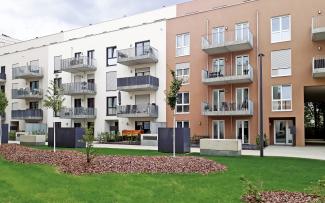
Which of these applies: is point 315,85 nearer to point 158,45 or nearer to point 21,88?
point 158,45

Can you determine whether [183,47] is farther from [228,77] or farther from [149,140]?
[149,140]

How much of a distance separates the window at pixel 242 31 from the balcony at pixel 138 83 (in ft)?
30.0

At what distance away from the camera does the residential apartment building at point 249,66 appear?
27641mm

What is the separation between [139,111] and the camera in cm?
3472

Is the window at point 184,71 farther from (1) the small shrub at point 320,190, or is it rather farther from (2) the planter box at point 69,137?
(1) the small shrub at point 320,190

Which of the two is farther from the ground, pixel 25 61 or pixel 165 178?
pixel 25 61

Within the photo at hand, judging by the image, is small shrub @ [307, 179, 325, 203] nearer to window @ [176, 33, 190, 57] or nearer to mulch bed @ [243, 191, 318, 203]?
mulch bed @ [243, 191, 318, 203]

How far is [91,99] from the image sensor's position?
1592 inches

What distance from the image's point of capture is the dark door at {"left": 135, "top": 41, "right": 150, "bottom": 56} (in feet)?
116

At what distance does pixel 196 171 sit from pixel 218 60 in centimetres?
2126

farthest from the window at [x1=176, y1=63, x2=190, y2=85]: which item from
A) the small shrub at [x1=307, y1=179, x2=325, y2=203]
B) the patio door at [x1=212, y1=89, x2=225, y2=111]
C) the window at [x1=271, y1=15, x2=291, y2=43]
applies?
the small shrub at [x1=307, y1=179, x2=325, y2=203]

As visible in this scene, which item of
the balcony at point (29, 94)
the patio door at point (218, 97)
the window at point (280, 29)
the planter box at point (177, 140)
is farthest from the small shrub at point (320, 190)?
the balcony at point (29, 94)

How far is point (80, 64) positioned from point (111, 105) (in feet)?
19.0

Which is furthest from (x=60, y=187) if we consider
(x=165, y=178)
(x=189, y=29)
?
(x=189, y=29)
